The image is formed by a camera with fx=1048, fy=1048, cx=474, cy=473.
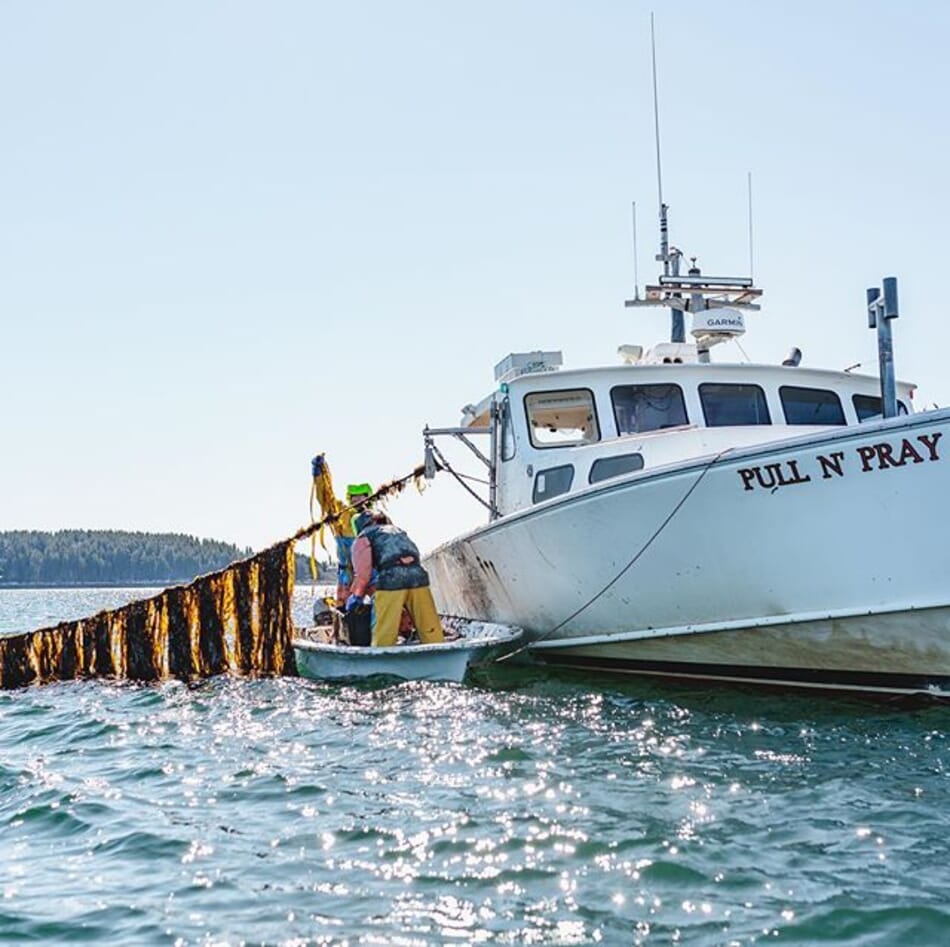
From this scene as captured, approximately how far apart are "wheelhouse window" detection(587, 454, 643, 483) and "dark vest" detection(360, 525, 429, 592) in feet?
6.94

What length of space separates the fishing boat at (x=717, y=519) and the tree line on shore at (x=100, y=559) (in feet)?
463

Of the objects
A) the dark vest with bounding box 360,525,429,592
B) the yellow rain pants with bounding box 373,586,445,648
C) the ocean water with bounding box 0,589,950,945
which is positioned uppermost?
the dark vest with bounding box 360,525,429,592

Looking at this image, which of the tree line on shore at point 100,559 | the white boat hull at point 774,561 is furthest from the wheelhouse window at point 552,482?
the tree line on shore at point 100,559

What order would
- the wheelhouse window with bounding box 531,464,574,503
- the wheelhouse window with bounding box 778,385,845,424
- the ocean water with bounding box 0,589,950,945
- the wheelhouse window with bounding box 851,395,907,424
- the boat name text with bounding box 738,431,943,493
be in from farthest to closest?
the wheelhouse window with bounding box 851,395,907,424 → the wheelhouse window with bounding box 778,385,845,424 → the wheelhouse window with bounding box 531,464,574,503 → the boat name text with bounding box 738,431,943,493 → the ocean water with bounding box 0,589,950,945

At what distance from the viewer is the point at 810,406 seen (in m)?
11.3

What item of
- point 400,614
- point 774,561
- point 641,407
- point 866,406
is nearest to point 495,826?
point 774,561

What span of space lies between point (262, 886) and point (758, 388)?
26.5 feet

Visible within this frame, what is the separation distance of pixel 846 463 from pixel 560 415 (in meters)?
4.59

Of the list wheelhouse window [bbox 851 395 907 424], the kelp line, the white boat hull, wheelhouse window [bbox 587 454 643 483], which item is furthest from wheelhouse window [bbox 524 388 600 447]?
wheelhouse window [bbox 851 395 907 424]

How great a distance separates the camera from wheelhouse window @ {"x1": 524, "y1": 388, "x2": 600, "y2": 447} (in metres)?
11.1

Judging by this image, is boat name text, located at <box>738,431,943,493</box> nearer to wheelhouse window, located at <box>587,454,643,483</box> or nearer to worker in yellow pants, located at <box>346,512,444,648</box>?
wheelhouse window, located at <box>587,454,643,483</box>

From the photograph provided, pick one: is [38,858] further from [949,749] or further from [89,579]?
[89,579]

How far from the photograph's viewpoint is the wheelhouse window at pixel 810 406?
11133 mm

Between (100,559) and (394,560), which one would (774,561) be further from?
(100,559)
